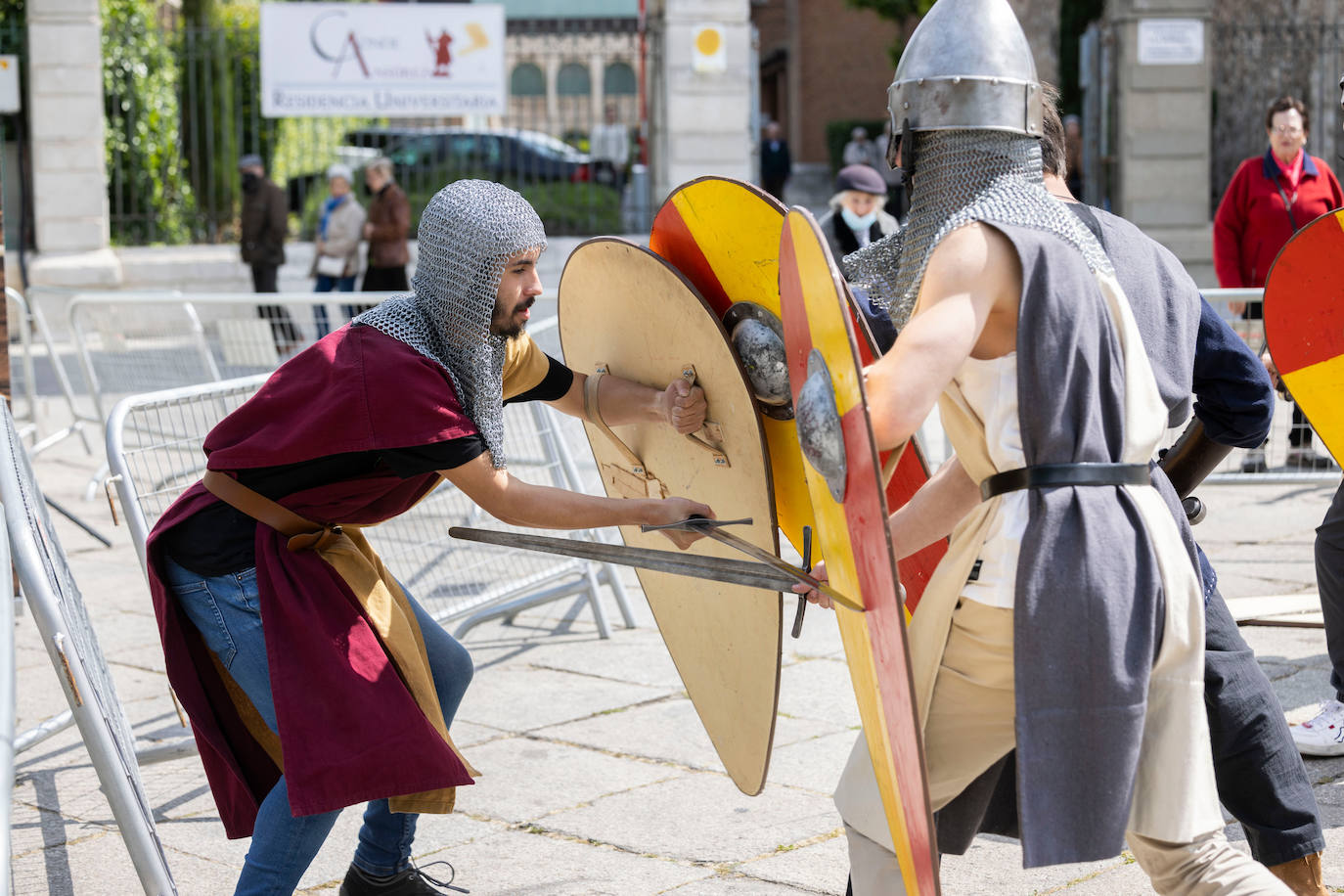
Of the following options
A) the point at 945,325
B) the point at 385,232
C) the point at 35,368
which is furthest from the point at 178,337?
the point at 945,325

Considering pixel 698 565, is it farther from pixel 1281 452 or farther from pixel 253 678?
pixel 1281 452

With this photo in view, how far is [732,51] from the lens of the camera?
1457 centimetres

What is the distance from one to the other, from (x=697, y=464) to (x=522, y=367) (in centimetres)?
40

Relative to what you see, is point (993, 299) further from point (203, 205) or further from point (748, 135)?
point (203, 205)

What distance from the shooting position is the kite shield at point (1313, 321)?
130 inches

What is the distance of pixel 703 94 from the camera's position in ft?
47.8

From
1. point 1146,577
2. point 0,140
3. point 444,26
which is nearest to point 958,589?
point 1146,577

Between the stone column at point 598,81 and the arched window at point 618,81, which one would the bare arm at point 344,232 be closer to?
the stone column at point 598,81

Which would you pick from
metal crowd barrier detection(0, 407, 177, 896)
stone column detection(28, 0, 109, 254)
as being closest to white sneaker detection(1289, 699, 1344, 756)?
metal crowd barrier detection(0, 407, 177, 896)

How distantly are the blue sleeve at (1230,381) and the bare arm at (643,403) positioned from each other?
2.83 feet

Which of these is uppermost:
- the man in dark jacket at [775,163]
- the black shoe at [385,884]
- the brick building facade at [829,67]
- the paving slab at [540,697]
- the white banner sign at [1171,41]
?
the brick building facade at [829,67]

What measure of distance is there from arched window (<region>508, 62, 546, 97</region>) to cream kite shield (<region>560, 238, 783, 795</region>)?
43.5 ft

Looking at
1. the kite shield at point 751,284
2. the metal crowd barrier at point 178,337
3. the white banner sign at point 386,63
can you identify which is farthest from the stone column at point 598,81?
the kite shield at point 751,284

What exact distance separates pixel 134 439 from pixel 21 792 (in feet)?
2.91
